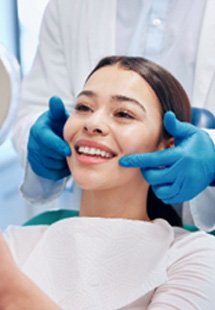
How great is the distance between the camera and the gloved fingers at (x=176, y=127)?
106cm

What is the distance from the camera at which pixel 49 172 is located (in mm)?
1362

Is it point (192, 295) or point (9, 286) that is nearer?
point (9, 286)

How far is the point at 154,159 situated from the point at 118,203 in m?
0.21

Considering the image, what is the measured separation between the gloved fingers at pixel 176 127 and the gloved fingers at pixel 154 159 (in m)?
0.05

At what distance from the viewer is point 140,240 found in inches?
43.8

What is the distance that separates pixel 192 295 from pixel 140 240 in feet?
0.73

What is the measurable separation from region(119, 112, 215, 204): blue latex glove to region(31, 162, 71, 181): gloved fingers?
33 centimetres

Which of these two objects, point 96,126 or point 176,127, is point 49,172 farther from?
point 176,127

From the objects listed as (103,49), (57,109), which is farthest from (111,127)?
(103,49)

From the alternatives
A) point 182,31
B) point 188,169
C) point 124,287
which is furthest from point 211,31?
point 124,287

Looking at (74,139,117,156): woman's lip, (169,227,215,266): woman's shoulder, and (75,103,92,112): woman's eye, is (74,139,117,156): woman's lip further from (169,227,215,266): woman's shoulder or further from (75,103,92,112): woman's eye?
(169,227,215,266): woman's shoulder

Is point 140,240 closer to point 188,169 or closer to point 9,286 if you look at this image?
point 188,169

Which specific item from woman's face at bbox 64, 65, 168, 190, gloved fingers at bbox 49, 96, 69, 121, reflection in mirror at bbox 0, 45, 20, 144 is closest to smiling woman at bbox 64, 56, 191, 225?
woman's face at bbox 64, 65, 168, 190

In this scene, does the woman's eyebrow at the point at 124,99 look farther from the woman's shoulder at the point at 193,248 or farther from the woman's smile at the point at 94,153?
the woman's shoulder at the point at 193,248
